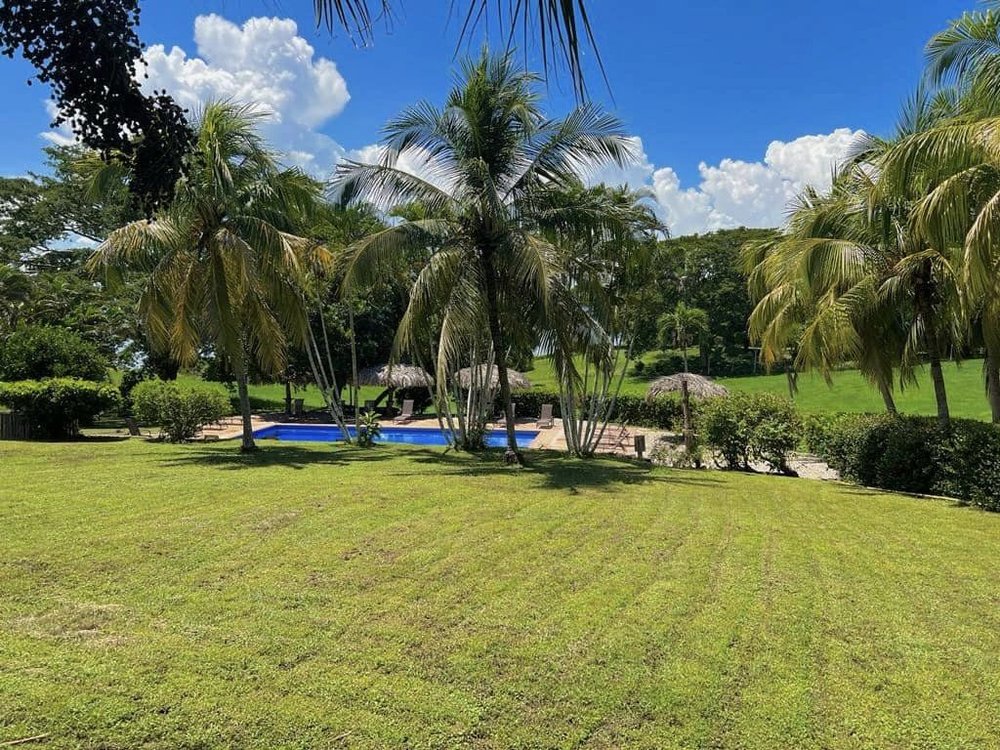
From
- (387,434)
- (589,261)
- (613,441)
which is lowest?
(613,441)

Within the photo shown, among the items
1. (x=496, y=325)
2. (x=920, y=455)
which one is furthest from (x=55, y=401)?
(x=920, y=455)

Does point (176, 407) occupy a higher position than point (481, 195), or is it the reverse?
point (481, 195)

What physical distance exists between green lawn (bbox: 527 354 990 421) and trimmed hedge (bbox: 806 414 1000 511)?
43.2 ft

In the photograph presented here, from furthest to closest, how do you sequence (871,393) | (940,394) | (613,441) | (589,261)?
1. (871,393)
2. (613,441)
3. (589,261)
4. (940,394)

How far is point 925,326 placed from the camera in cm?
1031

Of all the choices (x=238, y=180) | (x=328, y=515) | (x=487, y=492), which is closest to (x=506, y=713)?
(x=328, y=515)

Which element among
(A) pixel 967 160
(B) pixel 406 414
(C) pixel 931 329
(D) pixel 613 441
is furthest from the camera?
(B) pixel 406 414

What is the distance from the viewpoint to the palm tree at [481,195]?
10.5 metres

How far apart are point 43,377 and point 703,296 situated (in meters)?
42.7

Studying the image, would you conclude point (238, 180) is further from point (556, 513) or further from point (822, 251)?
point (822, 251)

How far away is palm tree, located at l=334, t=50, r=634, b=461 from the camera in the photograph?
34.5ft

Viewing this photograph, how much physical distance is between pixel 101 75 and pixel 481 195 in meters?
8.51

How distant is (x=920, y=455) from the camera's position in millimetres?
10336

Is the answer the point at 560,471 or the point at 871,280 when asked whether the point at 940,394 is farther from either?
the point at 560,471
